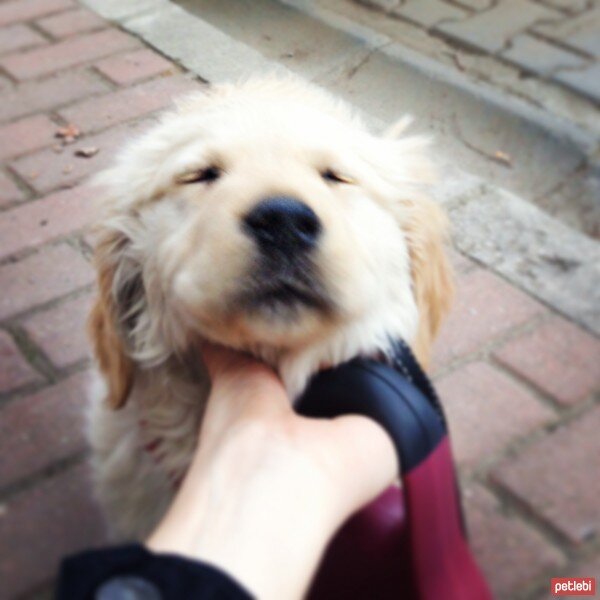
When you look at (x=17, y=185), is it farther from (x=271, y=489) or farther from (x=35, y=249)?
(x=271, y=489)

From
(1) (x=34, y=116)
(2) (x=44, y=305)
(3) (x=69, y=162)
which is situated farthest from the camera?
(1) (x=34, y=116)

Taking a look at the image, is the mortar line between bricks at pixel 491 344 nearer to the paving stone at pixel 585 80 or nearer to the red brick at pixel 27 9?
the paving stone at pixel 585 80

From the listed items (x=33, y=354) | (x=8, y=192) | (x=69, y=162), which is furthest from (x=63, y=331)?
(x=69, y=162)

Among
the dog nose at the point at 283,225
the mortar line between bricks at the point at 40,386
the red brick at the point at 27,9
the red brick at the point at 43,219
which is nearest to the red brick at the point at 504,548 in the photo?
the dog nose at the point at 283,225

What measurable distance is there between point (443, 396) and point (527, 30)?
231 centimetres

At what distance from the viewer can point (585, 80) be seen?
3678 mm

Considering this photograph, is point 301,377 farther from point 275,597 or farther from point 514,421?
point 514,421

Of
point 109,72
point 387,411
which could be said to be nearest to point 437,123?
point 109,72

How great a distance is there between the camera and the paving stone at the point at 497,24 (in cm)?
399

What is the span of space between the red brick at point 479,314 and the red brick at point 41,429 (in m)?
1.01

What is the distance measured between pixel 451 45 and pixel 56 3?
198 cm

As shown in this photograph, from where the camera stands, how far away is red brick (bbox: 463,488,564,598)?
6.56ft

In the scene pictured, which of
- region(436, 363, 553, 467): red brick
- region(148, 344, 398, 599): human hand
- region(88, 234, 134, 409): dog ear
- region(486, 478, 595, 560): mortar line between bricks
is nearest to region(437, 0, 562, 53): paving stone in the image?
region(436, 363, 553, 467): red brick

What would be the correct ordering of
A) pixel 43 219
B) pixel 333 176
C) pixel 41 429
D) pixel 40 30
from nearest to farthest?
pixel 333 176 → pixel 41 429 → pixel 43 219 → pixel 40 30
